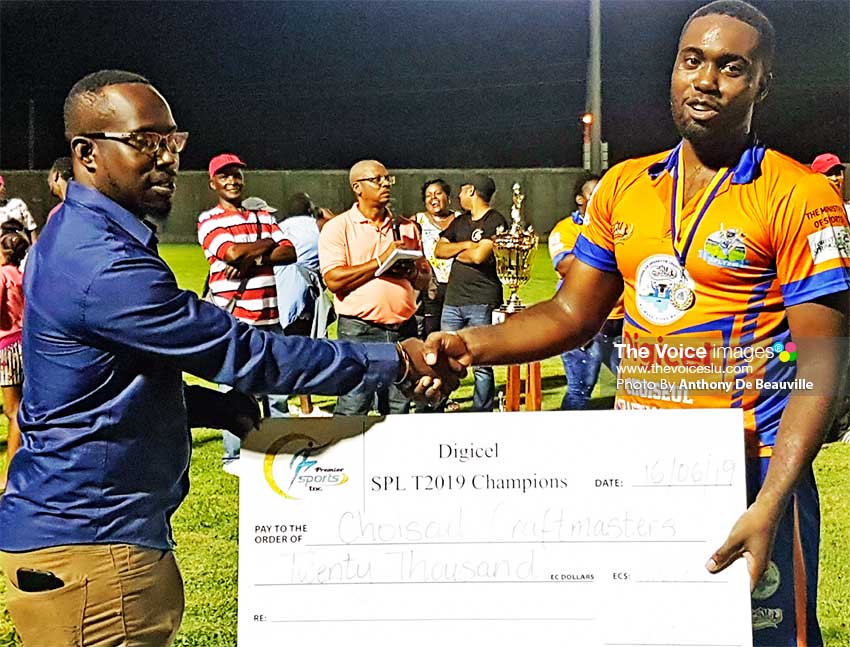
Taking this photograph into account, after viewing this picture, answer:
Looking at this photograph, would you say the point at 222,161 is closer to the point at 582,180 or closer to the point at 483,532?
the point at 582,180

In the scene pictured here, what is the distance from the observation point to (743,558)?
1880 mm

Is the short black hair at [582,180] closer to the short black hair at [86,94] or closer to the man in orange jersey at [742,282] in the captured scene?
the man in orange jersey at [742,282]

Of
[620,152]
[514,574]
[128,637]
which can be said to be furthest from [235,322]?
[620,152]

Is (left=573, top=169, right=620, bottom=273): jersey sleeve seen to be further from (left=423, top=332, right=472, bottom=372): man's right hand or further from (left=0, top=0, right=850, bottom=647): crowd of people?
(left=423, top=332, right=472, bottom=372): man's right hand

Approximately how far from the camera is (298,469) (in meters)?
1.92

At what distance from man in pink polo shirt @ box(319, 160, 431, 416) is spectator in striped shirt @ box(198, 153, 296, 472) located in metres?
0.12

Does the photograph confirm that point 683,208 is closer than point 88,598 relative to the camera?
No

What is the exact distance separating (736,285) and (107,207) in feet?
3.72

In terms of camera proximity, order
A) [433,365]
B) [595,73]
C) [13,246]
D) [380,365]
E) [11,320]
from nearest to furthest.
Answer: [380,365] < [433,365] < [595,73] < [13,246] < [11,320]

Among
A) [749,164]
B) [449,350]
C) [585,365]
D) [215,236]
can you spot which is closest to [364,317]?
[449,350]

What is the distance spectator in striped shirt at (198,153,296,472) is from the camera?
209 centimetres

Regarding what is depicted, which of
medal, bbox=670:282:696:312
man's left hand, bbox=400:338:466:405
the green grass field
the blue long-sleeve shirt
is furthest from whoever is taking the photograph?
the green grass field

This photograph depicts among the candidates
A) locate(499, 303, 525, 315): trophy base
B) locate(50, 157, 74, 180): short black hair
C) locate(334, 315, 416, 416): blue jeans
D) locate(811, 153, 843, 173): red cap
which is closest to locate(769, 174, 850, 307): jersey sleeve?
locate(811, 153, 843, 173): red cap

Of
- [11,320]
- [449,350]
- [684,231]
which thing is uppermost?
[684,231]
